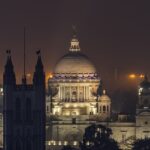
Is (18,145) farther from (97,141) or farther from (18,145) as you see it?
(97,141)

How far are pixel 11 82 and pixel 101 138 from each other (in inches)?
357

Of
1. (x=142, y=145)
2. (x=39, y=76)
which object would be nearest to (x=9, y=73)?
(x=39, y=76)

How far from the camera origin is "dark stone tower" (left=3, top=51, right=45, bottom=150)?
178 meters

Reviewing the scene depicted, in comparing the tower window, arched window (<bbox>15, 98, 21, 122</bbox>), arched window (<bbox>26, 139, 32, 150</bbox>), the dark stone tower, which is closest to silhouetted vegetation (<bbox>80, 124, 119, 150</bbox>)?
the dark stone tower

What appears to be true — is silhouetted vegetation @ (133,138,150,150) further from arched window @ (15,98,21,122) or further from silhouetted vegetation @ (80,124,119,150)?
arched window @ (15,98,21,122)

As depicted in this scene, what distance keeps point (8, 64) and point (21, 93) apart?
2249 millimetres

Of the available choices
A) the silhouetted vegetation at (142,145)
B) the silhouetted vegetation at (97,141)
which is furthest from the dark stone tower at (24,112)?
the silhouetted vegetation at (142,145)

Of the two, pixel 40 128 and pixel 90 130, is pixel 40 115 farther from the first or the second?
pixel 90 130

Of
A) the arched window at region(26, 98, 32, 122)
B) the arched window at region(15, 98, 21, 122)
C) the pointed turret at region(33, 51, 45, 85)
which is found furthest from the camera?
the arched window at region(15, 98, 21, 122)

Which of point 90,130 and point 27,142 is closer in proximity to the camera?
point 27,142

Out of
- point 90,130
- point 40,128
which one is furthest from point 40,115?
point 90,130

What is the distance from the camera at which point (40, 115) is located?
17925 centimetres

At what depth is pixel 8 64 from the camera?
181 m

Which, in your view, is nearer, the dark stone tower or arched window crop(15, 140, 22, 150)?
arched window crop(15, 140, 22, 150)
